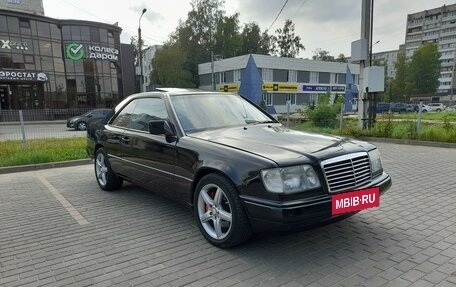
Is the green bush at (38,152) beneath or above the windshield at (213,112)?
beneath

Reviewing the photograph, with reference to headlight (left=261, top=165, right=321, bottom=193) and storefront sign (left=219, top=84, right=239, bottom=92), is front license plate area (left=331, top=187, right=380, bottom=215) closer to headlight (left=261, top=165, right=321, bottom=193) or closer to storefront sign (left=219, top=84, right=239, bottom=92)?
headlight (left=261, top=165, right=321, bottom=193)

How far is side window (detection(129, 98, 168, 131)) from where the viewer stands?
13.5ft

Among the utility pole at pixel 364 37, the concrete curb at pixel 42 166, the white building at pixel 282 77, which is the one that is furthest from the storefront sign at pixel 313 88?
the concrete curb at pixel 42 166

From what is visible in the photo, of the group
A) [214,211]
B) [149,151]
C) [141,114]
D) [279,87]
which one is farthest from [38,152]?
[279,87]

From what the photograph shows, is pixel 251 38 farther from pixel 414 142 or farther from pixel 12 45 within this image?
pixel 414 142

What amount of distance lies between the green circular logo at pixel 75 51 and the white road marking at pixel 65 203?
32.0 m

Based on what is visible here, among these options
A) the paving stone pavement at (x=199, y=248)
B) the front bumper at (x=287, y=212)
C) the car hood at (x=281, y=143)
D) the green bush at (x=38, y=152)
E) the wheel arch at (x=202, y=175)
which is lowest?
the paving stone pavement at (x=199, y=248)

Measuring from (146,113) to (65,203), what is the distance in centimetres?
196

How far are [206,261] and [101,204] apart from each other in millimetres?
2482

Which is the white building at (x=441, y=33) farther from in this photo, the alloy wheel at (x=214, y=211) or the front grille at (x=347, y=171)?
the alloy wheel at (x=214, y=211)

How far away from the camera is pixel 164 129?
12.2 feet

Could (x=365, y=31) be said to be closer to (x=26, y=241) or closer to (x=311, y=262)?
(x=311, y=262)

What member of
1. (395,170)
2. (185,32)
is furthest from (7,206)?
(185,32)

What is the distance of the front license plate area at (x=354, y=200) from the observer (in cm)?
281
